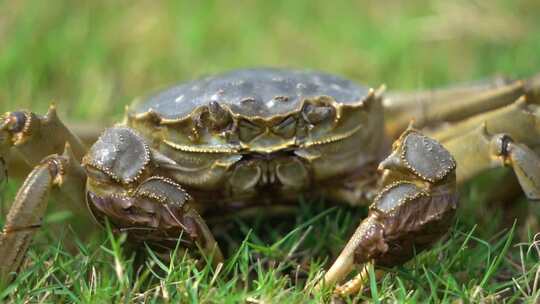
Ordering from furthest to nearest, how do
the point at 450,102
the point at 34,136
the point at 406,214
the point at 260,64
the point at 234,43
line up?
the point at 234,43, the point at 260,64, the point at 450,102, the point at 34,136, the point at 406,214

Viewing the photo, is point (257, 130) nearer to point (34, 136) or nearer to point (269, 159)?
point (269, 159)

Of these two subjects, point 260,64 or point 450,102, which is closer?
point 450,102

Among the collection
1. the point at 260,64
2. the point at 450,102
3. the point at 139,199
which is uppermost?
the point at 139,199

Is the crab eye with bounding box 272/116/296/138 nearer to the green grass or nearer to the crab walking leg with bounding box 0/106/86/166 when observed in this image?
the green grass

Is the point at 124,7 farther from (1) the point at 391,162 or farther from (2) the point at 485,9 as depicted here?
(1) the point at 391,162

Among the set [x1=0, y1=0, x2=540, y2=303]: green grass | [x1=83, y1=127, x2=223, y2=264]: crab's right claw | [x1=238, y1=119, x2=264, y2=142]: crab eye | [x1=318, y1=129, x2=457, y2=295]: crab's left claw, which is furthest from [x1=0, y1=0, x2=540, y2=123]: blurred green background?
[x1=318, y1=129, x2=457, y2=295]: crab's left claw

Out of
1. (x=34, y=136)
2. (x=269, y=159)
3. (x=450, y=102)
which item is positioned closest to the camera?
(x=34, y=136)

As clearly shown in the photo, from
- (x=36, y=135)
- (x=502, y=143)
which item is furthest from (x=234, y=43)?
(x=502, y=143)

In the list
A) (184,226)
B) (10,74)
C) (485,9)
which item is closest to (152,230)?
(184,226)
